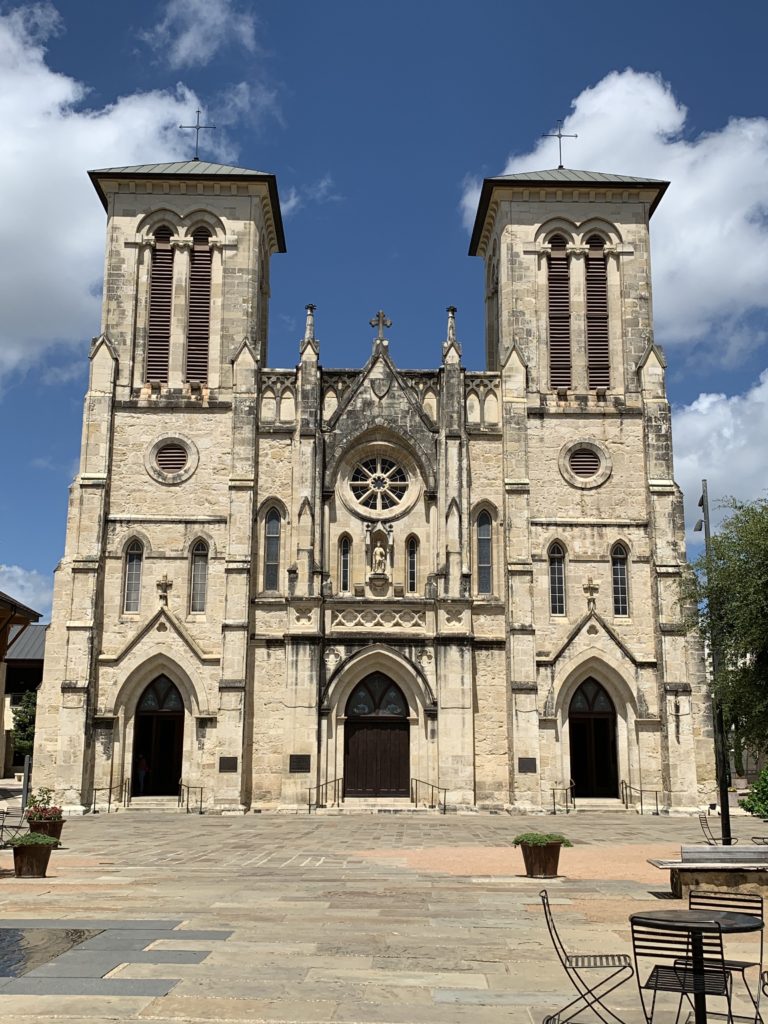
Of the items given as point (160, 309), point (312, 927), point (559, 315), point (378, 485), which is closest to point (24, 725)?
point (160, 309)

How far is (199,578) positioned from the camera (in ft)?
111

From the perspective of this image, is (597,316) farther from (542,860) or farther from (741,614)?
(542,860)

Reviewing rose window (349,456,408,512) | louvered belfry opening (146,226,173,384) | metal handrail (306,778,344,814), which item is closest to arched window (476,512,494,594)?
rose window (349,456,408,512)

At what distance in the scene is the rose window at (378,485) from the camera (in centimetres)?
3512

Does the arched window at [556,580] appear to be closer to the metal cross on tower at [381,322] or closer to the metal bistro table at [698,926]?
the metal cross on tower at [381,322]

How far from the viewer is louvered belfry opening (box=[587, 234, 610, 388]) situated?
119ft

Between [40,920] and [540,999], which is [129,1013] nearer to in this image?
[540,999]

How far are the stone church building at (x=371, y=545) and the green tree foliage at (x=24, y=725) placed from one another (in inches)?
840

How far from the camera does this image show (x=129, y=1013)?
8047mm

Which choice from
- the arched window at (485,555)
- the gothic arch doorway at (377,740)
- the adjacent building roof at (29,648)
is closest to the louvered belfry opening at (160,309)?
the arched window at (485,555)

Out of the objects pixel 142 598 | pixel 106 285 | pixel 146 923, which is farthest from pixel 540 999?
pixel 106 285

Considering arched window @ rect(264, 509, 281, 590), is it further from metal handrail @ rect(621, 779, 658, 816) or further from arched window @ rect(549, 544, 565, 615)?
metal handrail @ rect(621, 779, 658, 816)

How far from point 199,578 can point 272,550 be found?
258cm

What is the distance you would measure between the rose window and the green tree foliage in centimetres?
2639
